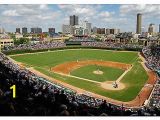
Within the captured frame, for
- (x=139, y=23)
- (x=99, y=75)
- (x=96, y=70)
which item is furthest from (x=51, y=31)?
(x=139, y=23)

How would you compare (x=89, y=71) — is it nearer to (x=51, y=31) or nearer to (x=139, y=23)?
(x=51, y=31)

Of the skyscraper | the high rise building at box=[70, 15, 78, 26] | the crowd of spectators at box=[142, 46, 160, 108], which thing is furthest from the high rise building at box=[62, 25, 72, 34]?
the crowd of spectators at box=[142, 46, 160, 108]

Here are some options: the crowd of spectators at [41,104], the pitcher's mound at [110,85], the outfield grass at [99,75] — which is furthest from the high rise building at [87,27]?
the crowd of spectators at [41,104]

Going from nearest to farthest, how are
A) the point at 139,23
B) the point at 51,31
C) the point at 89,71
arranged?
the point at 139,23
the point at 51,31
the point at 89,71

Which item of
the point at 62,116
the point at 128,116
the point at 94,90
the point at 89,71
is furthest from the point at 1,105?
the point at 89,71

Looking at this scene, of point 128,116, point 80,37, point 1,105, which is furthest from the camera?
point 80,37

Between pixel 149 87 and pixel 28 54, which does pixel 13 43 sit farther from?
pixel 149 87

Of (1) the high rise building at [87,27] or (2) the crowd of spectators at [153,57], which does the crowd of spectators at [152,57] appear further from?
(1) the high rise building at [87,27]
